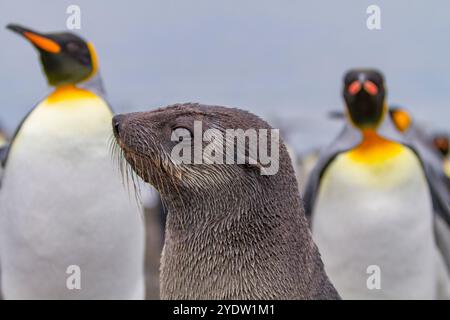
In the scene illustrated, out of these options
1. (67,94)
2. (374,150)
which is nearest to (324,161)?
(374,150)

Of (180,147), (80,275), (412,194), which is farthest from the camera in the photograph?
(412,194)

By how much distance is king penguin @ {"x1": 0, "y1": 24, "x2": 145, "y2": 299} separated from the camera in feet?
11.5

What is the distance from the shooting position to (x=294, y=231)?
6.76 feet

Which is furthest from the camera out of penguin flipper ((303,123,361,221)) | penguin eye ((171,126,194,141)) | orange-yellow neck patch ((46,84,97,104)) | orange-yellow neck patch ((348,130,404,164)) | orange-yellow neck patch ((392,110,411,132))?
orange-yellow neck patch ((392,110,411,132))

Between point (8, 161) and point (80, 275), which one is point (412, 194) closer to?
point (80, 275)

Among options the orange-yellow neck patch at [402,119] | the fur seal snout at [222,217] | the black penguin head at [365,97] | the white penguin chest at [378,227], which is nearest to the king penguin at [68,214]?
the white penguin chest at [378,227]

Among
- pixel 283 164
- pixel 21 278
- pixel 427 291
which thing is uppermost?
pixel 283 164

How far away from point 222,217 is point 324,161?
91.5 inches

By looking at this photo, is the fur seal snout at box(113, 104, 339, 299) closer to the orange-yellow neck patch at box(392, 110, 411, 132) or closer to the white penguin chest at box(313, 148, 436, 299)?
the white penguin chest at box(313, 148, 436, 299)

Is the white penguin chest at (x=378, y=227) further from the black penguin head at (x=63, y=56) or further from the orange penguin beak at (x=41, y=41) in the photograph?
the orange penguin beak at (x=41, y=41)

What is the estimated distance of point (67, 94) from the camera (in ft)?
12.4

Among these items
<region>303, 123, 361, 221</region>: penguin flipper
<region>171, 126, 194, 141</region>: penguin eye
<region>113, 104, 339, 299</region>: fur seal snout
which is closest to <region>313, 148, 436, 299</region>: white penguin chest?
<region>303, 123, 361, 221</region>: penguin flipper

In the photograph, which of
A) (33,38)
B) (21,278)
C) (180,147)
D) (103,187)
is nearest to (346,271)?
(103,187)
